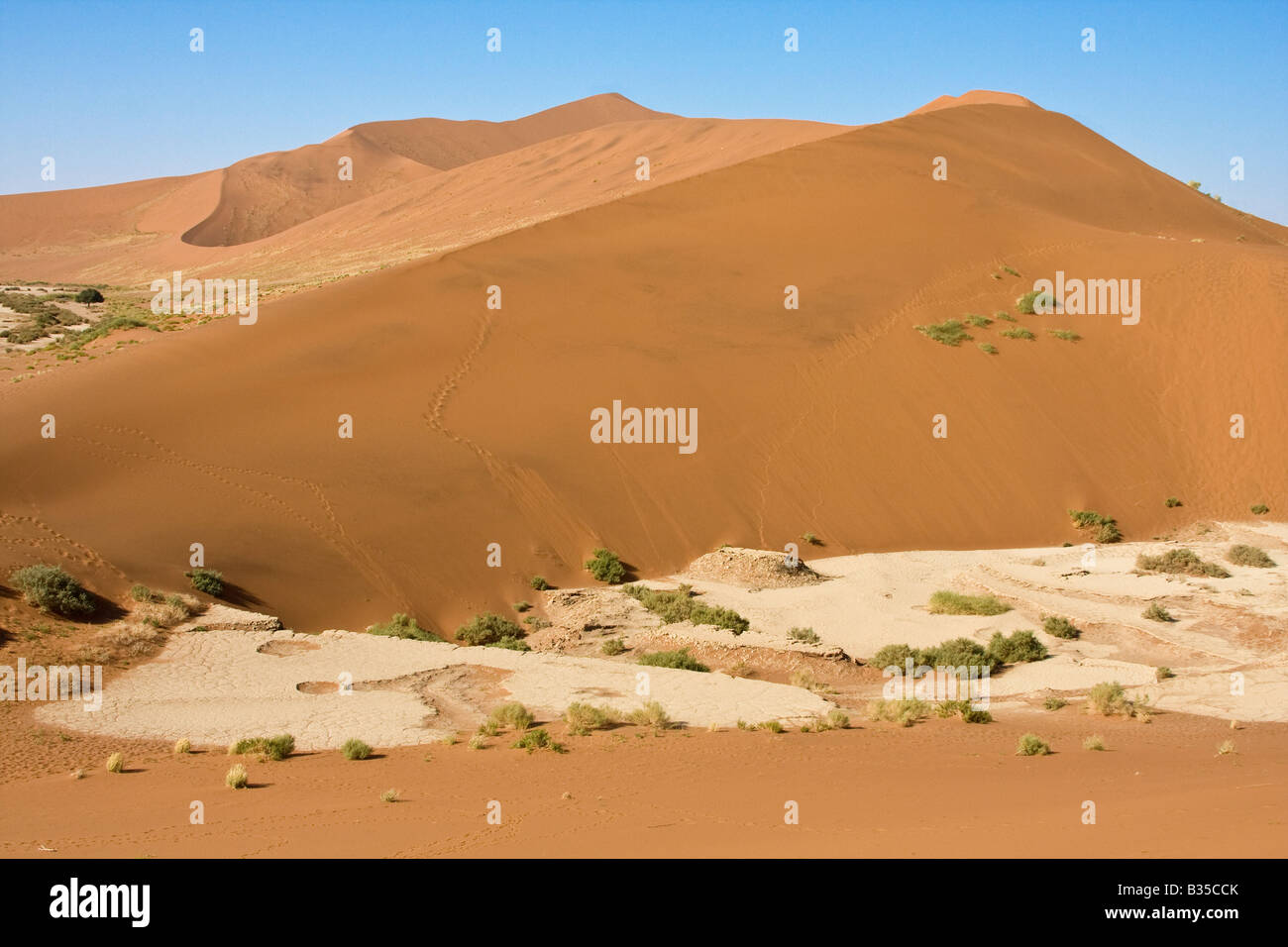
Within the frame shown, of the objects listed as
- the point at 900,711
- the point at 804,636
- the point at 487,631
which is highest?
the point at 487,631

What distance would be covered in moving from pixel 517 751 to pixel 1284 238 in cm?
5432

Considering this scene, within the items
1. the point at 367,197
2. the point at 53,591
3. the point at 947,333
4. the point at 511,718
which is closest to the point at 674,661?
the point at 511,718

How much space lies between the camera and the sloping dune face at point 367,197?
2069 inches

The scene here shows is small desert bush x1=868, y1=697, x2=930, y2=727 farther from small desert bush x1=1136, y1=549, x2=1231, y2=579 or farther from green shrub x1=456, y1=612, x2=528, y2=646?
small desert bush x1=1136, y1=549, x2=1231, y2=579

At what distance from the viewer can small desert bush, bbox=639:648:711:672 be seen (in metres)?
15.7

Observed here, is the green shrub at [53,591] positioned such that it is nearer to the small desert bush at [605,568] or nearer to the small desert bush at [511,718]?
the small desert bush at [511,718]

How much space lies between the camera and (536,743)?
11352mm

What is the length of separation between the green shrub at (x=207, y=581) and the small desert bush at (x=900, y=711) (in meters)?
9.55

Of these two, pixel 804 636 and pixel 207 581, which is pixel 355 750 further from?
pixel 804 636

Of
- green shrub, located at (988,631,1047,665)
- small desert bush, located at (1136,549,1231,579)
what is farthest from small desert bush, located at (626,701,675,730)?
small desert bush, located at (1136,549,1231,579)

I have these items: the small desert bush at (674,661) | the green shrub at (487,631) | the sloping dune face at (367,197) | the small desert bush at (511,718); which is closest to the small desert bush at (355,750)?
the small desert bush at (511,718)

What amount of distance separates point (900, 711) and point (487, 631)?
694 cm
